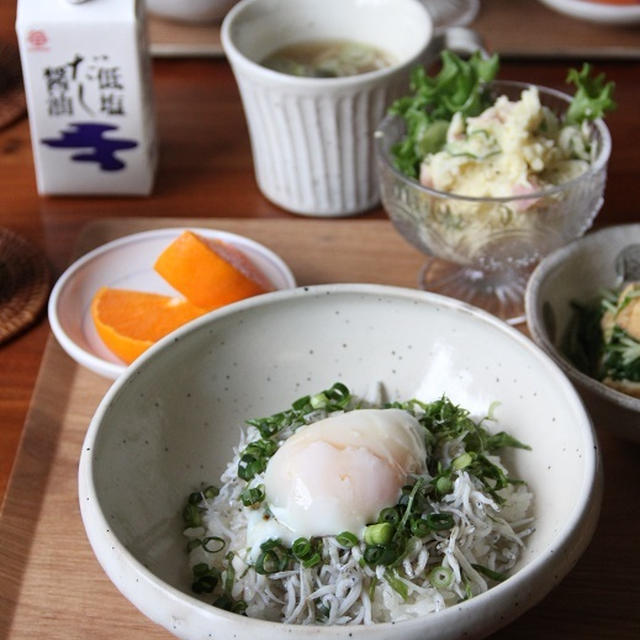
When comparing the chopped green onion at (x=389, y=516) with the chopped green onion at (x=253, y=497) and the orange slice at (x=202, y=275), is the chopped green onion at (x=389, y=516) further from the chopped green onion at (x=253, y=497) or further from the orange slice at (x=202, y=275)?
the orange slice at (x=202, y=275)

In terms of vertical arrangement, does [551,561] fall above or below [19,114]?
above

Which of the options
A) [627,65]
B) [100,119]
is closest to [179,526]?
[100,119]

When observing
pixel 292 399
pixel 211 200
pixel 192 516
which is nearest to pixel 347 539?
pixel 192 516

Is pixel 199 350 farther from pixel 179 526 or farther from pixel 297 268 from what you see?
pixel 297 268

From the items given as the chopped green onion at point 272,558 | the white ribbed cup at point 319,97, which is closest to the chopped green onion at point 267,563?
the chopped green onion at point 272,558

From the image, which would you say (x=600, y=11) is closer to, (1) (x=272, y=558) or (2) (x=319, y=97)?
(2) (x=319, y=97)
